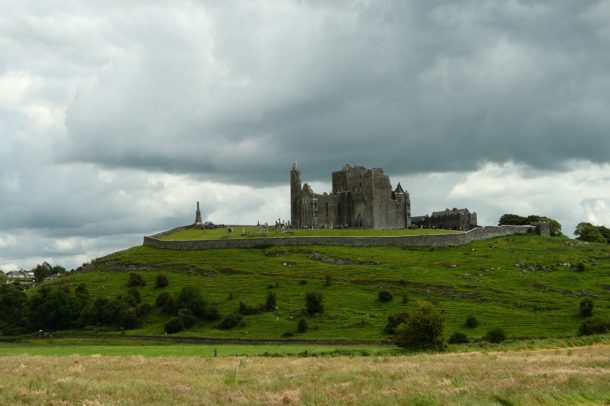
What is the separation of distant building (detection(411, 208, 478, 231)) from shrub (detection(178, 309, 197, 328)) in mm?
88569

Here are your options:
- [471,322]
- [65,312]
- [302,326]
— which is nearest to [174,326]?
[302,326]

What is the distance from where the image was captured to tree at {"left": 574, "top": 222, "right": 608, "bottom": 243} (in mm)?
168250

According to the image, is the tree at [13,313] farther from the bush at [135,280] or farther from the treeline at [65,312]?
the bush at [135,280]

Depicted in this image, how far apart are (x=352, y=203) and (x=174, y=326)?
76.8 m

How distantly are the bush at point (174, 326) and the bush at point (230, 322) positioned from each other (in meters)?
5.29

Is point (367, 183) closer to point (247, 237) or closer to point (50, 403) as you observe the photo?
point (247, 237)

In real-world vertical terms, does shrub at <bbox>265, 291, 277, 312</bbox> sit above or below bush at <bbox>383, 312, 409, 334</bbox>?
Answer: above

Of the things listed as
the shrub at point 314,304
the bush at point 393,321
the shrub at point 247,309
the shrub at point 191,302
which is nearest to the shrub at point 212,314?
the shrub at point 191,302

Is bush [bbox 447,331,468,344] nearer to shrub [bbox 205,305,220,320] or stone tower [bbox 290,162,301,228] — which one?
shrub [bbox 205,305,220,320]

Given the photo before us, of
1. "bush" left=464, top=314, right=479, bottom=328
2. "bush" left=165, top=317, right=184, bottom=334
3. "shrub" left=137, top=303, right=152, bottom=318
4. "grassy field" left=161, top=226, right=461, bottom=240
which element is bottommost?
"bush" left=165, top=317, right=184, bottom=334

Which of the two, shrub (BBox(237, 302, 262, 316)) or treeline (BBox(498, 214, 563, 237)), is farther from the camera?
treeline (BBox(498, 214, 563, 237))

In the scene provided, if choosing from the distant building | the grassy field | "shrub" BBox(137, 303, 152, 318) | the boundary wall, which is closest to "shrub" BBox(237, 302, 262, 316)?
"shrub" BBox(137, 303, 152, 318)

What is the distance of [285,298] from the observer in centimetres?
10231

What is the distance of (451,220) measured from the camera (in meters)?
172
